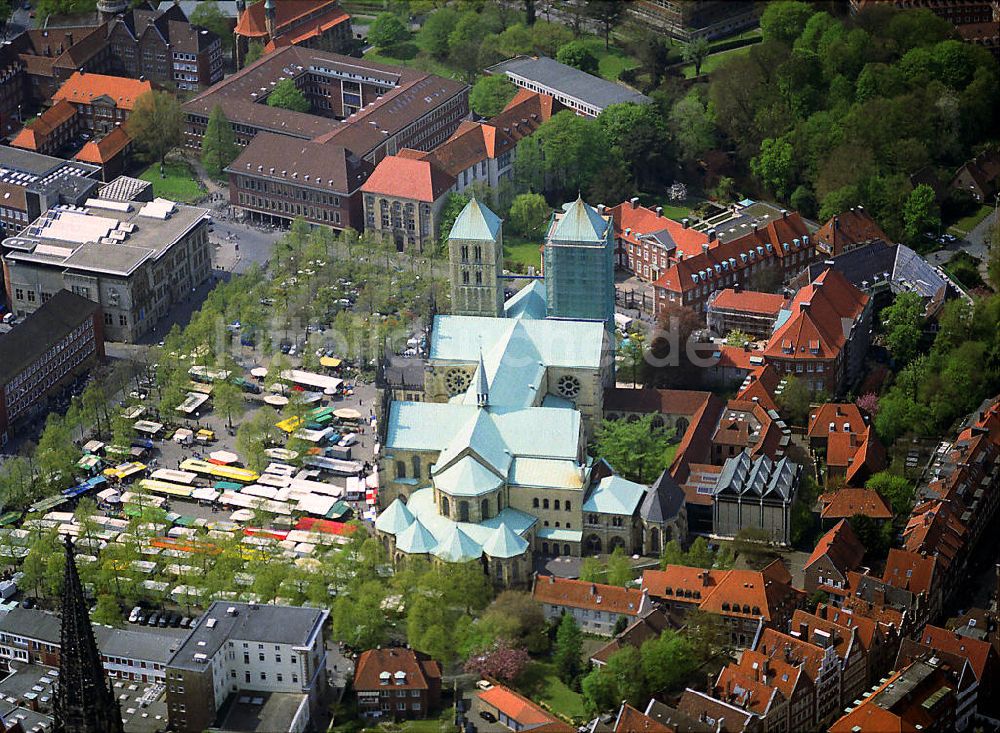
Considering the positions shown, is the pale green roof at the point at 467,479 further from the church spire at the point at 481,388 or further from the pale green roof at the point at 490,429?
the church spire at the point at 481,388

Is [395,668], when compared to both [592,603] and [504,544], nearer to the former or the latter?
[592,603]

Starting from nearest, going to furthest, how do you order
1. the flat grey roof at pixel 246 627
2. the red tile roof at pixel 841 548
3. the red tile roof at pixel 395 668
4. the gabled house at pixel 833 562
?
the flat grey roof at pixel 246 627
the red tile roof at pixel 395 668
the gabled house at pixel 833 562
the red tile roof at pixel 841 548

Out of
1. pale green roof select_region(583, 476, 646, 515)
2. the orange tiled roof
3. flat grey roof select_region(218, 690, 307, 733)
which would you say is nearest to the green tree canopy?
pale green roof select_region(583, 476, 646, 515)

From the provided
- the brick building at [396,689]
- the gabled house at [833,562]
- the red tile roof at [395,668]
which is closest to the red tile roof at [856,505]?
the gabled house at [833,562]

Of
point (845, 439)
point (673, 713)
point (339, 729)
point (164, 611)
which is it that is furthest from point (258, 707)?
point (845, 439)

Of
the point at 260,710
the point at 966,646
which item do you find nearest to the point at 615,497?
the point at 966,646

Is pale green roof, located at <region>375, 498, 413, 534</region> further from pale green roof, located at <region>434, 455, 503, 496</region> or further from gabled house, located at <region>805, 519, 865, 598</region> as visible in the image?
gabled house, located at <region>805, 519, 865, 598</region>
